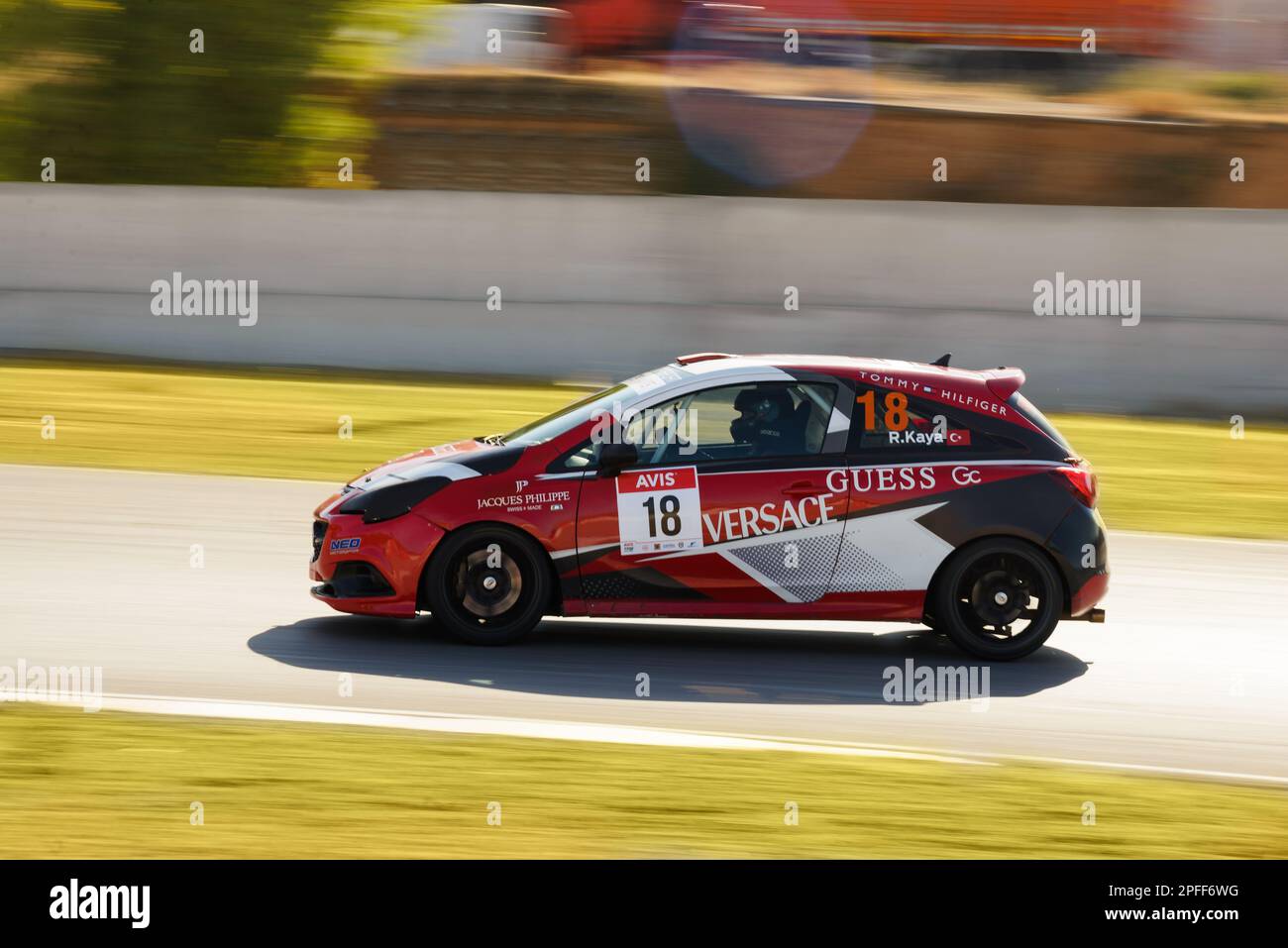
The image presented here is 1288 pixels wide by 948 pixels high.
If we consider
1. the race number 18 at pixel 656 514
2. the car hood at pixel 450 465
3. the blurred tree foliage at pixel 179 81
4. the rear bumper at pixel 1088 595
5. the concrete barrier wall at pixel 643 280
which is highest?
the blurred tree foliage at pixel 179 81

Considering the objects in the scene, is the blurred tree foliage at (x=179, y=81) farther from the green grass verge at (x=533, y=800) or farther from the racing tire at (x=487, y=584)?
the green grass verge at (x=533, y=800)

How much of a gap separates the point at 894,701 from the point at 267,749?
3046 millimetres

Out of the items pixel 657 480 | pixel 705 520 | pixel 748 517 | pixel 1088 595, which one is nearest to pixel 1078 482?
pixel 1088 595

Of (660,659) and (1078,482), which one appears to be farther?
(1078,482)

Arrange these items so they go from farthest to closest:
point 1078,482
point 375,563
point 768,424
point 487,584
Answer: point 1078,482, point 768,424, point 487,584, point 375,563

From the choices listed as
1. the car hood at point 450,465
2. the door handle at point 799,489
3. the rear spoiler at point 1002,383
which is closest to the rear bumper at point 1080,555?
the rear spoiler at point 1002,383

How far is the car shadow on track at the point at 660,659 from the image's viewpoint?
758 centimetres

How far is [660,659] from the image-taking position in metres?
8.12

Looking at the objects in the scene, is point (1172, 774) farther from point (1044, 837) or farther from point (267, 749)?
point (267, 749)

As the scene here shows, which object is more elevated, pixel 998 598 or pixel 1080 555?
pixel 1080 555

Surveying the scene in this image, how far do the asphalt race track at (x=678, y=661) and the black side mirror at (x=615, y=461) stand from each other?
3.23 feet

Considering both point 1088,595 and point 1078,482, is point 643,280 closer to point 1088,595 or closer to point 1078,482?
point 1078,482

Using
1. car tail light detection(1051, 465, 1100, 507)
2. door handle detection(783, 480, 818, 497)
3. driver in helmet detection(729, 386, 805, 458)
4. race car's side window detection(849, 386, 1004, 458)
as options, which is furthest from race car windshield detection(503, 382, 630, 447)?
car tail light detection(1051, 465, 1100, 507)

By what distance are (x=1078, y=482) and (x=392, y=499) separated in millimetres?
3617
